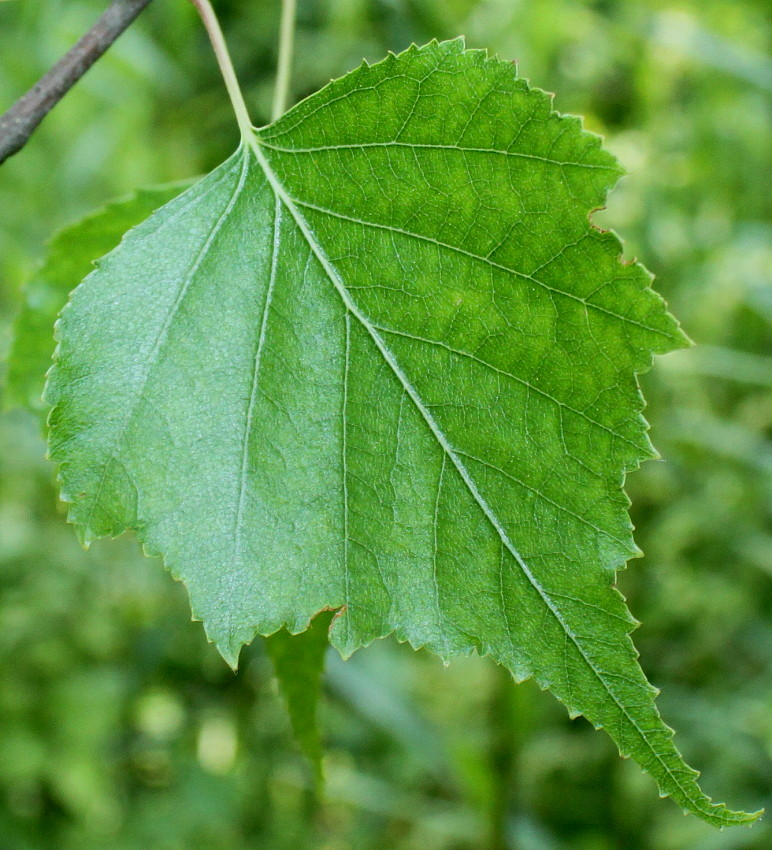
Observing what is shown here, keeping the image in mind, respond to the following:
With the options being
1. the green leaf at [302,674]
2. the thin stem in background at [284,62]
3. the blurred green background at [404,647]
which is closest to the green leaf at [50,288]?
the thin stem in background at [284,62]

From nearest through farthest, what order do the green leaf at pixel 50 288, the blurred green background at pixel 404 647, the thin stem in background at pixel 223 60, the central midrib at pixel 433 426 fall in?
the central midrib at pixel 433 426 < the thin stem in background at pixel 223 60 < the green leaf at pixel 50 288 < the blurred green background at pixel 404 647

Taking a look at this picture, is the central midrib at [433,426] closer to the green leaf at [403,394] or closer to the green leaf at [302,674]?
the green leaf at [403,394]

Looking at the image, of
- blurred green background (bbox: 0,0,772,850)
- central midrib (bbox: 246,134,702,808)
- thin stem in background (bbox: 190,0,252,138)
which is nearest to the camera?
central midrib (bbox: 246,134,702,808)

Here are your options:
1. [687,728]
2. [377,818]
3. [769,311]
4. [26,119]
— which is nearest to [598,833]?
[687,728]

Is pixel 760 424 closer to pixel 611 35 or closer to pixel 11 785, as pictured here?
pixel 611 35

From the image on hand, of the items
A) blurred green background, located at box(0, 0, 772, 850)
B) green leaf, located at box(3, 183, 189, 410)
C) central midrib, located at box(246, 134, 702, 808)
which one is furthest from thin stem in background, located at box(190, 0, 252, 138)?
blurred green background, located at box(0, 0, 772, 850)

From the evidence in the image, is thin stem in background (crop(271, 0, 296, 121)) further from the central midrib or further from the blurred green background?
the blurred green background
